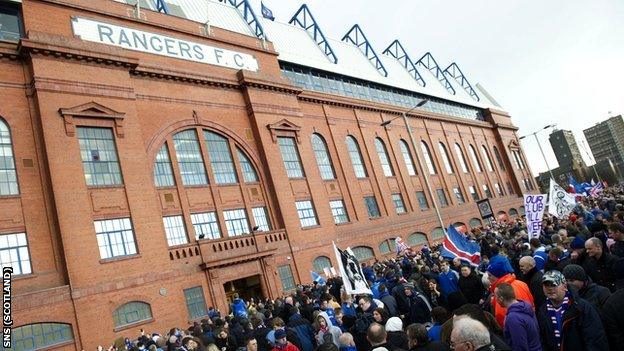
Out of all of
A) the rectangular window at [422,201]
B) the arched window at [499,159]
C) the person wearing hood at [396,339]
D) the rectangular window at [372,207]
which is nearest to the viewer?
the person wearing hood at [396,339]

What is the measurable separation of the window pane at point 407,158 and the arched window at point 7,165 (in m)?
32.4

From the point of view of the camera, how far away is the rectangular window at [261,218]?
89.7 feet

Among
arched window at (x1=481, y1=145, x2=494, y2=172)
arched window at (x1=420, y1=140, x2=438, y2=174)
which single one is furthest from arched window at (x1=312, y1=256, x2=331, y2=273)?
arched window at (x1=481, y1=145, x2=494, y2=172)

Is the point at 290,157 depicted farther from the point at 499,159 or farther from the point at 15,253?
the point at 499,159

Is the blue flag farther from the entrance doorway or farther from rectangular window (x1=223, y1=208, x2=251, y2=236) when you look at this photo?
the entrance doorway

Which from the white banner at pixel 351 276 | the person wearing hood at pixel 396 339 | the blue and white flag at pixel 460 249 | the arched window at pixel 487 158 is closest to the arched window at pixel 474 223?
the arched window at pixel 487 158

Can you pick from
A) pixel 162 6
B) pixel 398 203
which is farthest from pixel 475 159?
pixel 162 6

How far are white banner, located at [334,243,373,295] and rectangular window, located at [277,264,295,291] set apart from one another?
14735 millimetres

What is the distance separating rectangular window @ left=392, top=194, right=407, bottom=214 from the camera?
39.7 meters

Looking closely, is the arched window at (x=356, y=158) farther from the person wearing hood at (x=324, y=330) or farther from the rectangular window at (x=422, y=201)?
the person wearing hood at (x=324, y=330)

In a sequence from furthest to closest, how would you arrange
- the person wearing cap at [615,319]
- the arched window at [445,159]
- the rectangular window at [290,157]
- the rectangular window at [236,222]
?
the arched window at [445,159], the rectangular window at [290,157], the rectangular window at [236,222], the person wearing cap at [615,319]

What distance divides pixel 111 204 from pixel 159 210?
98.5 inches

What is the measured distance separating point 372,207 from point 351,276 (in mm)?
25896

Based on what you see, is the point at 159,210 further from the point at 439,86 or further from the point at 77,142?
the point at 439,86
